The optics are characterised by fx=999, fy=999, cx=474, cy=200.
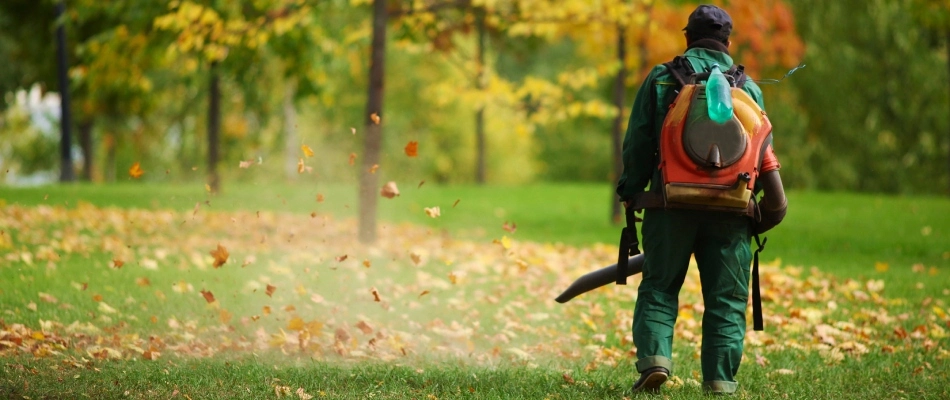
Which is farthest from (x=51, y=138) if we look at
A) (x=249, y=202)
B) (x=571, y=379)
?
(x=571, y=379)

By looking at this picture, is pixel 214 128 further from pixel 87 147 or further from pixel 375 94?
pixel 87 147

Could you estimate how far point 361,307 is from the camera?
718cm

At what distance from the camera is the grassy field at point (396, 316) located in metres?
4.94

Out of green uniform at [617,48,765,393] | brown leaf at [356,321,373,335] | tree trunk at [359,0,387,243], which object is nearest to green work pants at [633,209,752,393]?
green uniform at [617,48,765,393]

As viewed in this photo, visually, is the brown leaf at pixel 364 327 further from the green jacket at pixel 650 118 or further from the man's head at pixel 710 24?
the man's head at pixel 710 24

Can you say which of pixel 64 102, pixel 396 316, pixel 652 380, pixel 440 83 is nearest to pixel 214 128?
pixel 64 102

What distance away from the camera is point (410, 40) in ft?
38.4

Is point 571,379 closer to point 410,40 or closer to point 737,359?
point 737,359

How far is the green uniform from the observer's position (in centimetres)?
449

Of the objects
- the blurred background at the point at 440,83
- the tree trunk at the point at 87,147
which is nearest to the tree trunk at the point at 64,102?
the blurred background at the point at 440,83

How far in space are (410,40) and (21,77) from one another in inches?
688

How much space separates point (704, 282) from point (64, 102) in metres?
16.7

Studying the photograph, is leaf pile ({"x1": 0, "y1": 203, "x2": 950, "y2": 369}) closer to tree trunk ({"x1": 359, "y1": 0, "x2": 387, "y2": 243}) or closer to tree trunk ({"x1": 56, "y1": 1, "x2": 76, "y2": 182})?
tree trunk ({"x1": 359, "y1": 0, "x2": 387, "y2": 243})

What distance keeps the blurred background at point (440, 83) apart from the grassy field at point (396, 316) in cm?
109
